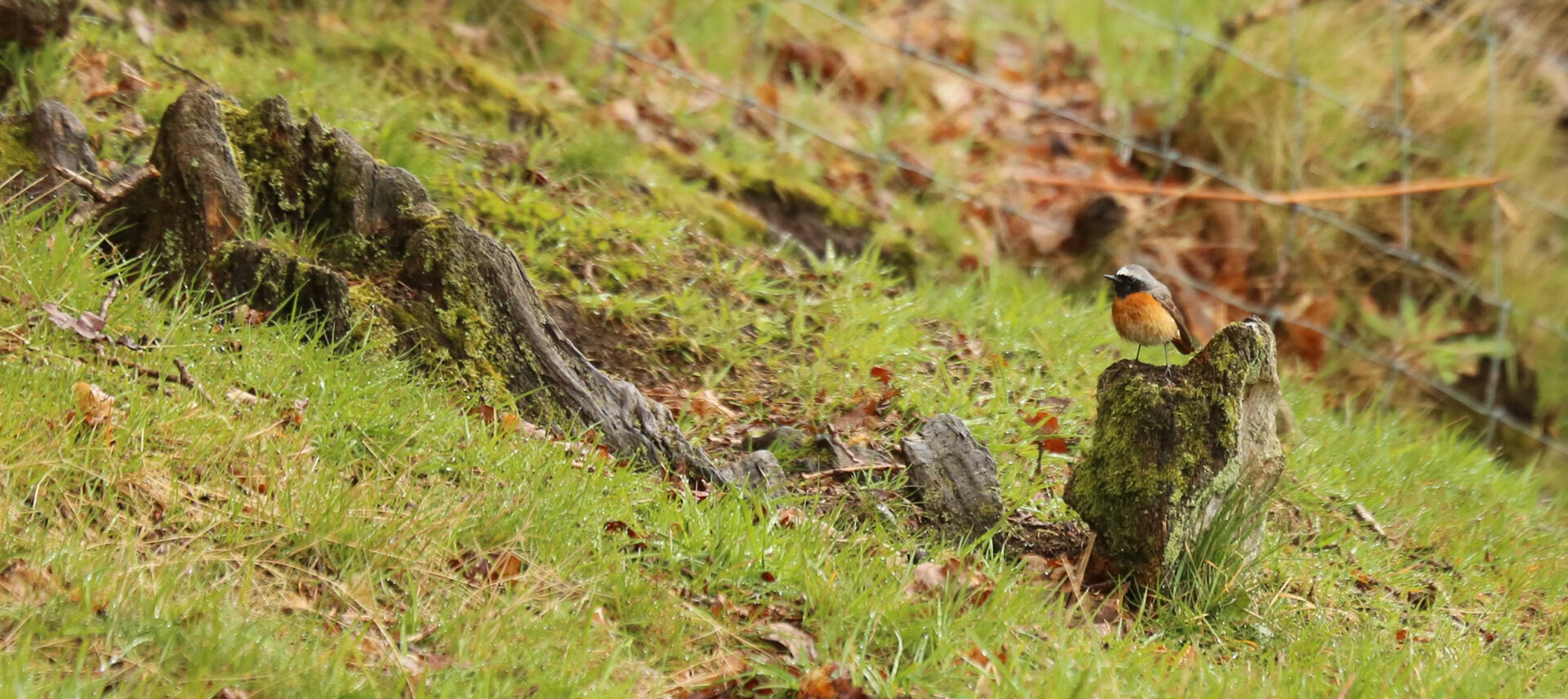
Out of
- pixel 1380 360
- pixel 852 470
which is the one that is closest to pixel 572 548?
Result: pixel 852 470

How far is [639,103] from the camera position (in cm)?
652

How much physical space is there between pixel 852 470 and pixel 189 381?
6.10ft

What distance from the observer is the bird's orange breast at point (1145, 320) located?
3996 mm

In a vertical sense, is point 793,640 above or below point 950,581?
below

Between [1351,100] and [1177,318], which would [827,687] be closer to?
[1177,318]

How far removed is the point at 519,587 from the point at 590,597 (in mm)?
166

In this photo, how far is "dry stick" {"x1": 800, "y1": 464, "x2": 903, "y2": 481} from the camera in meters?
3.94

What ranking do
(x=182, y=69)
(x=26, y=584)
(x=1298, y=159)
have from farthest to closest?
1. (x=1298, y=159)
2. (x=182, y=69)
3. (x=26, y=584)

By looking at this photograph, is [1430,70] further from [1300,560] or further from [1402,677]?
[1402,677]

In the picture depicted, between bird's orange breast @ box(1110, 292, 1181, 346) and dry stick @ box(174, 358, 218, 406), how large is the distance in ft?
8.53

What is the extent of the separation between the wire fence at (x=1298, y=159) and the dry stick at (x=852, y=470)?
9.35 feet

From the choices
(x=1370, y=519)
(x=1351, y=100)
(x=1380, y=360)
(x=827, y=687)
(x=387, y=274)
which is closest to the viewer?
(x=827, y=687)

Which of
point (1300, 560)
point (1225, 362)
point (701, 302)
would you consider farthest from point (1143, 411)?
point (701, 302)

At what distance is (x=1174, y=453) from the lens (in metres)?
3.52
